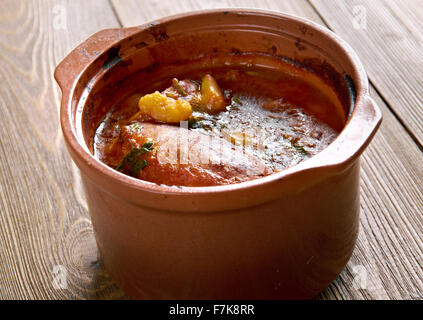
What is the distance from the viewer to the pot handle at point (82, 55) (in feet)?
3.69

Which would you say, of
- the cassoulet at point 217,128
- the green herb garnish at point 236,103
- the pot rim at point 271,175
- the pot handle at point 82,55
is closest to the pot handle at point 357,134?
the pot rim at point 271,175

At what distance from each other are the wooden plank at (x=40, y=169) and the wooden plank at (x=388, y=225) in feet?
1.71

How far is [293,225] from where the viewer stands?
3.13ft

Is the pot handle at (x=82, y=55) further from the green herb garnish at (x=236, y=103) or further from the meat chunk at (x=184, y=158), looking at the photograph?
the green herb garnish at (x=236, y=103)

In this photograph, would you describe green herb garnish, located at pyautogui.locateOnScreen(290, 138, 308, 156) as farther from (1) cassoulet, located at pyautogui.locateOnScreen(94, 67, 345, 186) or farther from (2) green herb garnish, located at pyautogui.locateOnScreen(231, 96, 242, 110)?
(2) green herb garnish, located at pyautogui.locateOnScreen(231, 96, 242, 110)

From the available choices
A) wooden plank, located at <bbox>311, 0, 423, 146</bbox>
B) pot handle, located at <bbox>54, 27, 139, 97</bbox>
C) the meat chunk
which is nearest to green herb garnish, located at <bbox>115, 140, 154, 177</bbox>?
the meat chunk

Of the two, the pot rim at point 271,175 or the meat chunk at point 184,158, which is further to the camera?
the meat chunk at point 184,158

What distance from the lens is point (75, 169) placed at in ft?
4.89

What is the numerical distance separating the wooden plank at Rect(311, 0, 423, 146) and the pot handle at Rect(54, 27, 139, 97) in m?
0.78

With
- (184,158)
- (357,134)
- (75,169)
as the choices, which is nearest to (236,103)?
(184,158)

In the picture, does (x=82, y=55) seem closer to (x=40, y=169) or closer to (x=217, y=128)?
(x=217, y=128)

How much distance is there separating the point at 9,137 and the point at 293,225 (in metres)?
0.98

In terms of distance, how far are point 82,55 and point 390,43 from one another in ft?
3.38

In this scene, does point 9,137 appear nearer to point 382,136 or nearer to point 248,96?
point 248,96
